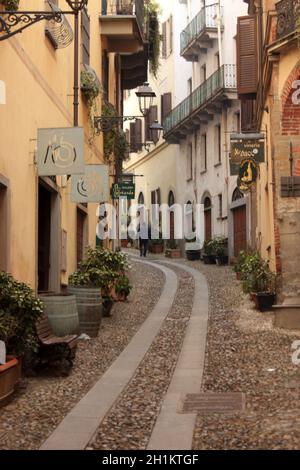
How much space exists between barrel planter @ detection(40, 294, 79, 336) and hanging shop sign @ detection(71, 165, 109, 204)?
2.95m

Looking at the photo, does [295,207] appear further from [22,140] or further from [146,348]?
[22,140]

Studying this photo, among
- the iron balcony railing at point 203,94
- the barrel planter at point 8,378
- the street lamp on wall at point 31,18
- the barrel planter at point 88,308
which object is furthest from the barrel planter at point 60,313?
the iron balcony railing at point 203,94

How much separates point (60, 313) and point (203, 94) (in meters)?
21.4

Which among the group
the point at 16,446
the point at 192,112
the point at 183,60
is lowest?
the point at 16,446

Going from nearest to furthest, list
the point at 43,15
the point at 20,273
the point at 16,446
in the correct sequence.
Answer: the point at 16,446 → the point at 43,15 → the point at 20,273

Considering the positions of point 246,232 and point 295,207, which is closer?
point 295,207

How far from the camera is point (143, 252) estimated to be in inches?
1201

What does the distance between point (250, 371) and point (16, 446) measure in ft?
11.5

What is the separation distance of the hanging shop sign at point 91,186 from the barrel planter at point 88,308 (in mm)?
1838

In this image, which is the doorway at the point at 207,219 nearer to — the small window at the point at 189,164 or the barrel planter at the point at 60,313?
the small window at the point at 189,164

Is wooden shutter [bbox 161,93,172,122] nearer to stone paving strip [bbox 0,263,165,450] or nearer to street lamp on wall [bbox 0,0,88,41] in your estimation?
stone paving strip [bbox 0,263,165,450]

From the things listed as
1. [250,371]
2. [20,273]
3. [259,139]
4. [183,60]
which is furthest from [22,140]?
[183,60]

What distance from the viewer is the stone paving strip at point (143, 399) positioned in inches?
213

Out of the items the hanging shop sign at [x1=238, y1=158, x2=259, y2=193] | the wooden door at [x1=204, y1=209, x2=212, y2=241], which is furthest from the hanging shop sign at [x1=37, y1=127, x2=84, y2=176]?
the wooden door at [x1=204, y1=209, x2=212, y2=241]
